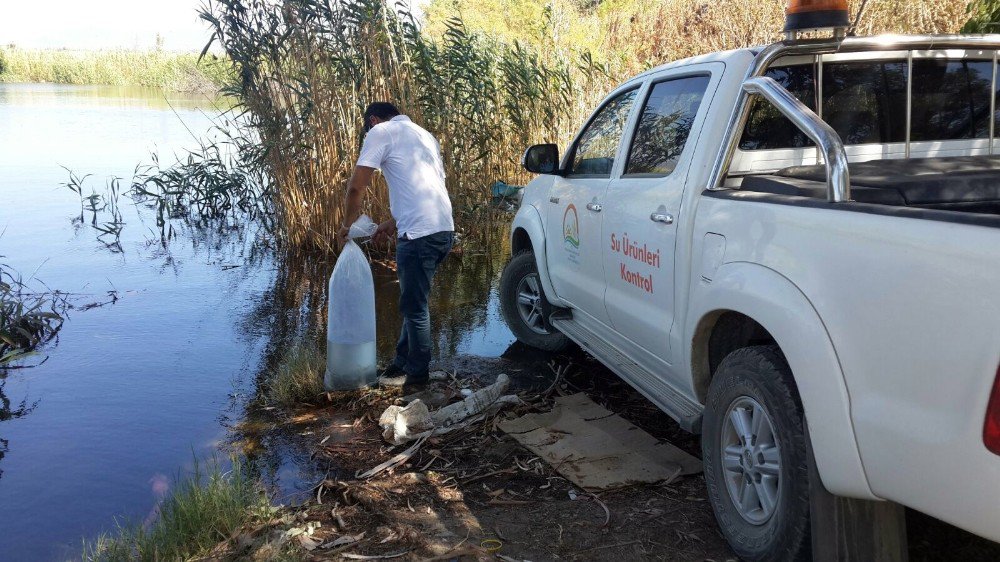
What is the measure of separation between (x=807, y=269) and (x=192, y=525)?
258 cm

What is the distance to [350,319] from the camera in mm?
5277

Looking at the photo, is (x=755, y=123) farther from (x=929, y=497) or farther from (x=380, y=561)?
(x=380, y=561)

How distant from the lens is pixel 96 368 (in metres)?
6.06

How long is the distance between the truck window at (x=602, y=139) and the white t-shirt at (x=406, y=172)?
92 centimetres

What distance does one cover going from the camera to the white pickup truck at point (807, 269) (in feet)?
7.14

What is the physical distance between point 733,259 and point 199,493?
2380 mm

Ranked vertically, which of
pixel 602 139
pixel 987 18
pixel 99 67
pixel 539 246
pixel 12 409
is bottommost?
pixel 12 409

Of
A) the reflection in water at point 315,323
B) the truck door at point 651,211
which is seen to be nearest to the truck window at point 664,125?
the truck door at point 651,211

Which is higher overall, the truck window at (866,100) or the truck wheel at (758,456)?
the truck window at (866,100)

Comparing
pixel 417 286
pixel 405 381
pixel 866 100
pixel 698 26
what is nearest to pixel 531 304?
pixel 417 286

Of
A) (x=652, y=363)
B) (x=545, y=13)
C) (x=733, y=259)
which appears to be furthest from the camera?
(x=545, y=13)

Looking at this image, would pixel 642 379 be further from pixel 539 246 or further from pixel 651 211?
pixel 539 246

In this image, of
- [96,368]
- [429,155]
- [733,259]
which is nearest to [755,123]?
[733,259]

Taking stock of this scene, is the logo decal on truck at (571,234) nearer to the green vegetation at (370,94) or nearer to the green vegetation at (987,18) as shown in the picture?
the green vegetation at (987,18)
